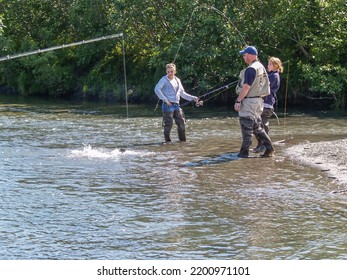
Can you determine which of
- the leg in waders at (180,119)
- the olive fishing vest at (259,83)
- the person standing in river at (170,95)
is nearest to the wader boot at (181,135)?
the leg in waders at (180,119)

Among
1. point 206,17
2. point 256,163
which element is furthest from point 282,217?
point 206,17

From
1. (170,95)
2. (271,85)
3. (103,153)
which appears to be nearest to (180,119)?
(170,95)

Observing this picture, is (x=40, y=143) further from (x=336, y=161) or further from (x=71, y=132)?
(x=336, y=161)

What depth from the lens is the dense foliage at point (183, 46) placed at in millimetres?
23922

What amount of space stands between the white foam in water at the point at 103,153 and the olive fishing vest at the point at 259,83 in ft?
8.34

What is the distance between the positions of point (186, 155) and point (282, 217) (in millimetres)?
5356

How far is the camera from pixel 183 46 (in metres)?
26.2

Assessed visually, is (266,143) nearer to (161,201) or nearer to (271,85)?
(271,85)

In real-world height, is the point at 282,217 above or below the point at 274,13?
below

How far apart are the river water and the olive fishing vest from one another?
49.3 inches

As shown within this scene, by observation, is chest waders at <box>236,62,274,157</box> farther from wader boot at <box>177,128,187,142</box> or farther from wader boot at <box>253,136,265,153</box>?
wader boot at <box>177,128,187,142</box>

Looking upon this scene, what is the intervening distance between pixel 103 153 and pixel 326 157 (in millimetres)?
4372

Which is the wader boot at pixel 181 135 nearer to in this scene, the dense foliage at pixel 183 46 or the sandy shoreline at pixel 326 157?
the sandy shoreline at pixel 326 157

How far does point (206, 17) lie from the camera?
25562 millimetres
